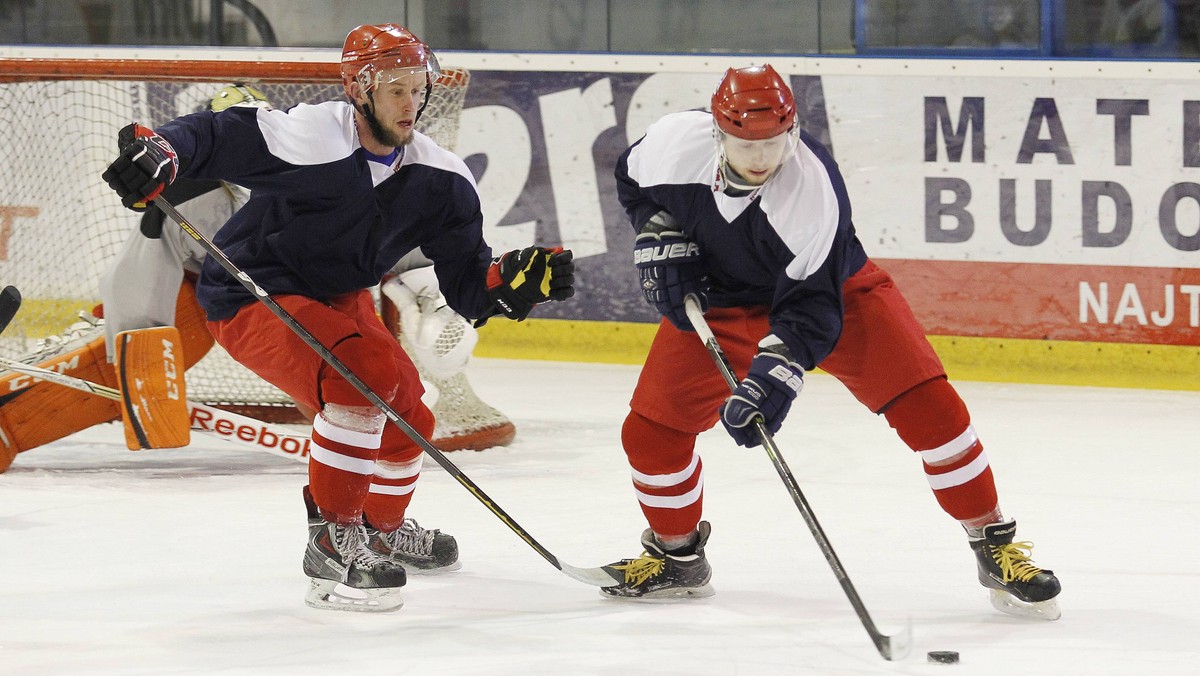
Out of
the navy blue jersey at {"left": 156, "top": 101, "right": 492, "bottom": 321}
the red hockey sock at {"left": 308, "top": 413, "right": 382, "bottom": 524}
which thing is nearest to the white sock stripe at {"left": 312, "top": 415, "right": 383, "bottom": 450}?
the red hockey sock at {"left": 308, "top": 413, "right": 382, "bottom": 524}

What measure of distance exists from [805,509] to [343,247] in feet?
3.01

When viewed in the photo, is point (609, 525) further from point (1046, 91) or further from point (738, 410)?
point (1046, 91)

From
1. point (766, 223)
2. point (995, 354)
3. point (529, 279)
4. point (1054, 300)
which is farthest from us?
point (995, 354)

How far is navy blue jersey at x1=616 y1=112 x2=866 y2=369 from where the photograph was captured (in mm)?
2410

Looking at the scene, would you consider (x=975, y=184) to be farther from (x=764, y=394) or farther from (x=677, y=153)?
(x=764, y=394)

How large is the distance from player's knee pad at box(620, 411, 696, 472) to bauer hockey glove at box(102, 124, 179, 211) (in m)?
0.87

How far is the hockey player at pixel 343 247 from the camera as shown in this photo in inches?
100

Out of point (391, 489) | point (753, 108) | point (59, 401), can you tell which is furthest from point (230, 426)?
point (753, 108)

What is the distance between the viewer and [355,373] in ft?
8.40

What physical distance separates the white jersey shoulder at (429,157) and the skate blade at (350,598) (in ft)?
2.42

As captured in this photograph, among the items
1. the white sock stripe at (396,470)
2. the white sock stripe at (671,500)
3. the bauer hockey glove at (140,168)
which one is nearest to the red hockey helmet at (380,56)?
the bauer hockey glove at (140,168)

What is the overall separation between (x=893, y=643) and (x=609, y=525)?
1.07m

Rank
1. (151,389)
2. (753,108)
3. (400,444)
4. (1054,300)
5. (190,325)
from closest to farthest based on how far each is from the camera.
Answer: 1. (753,108)
2. (400,444)
3. (151,389)
4. (190,325)
5. (1054,300)

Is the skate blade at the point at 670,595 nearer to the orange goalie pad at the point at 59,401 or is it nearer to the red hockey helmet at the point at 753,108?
the red hockey helmet at the point at 753,108
